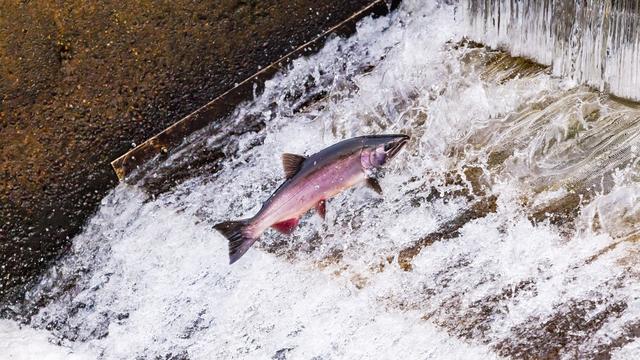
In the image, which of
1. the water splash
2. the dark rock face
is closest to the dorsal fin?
the dark rock face

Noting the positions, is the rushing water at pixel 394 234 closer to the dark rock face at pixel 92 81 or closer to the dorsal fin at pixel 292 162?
the dark rock face at pixel 92 81

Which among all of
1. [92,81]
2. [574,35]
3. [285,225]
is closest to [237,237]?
[285,225]

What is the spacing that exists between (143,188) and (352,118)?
1.15 metres

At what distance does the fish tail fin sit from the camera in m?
3.49

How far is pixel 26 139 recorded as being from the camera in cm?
406

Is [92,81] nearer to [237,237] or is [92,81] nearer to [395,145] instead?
[237,237]

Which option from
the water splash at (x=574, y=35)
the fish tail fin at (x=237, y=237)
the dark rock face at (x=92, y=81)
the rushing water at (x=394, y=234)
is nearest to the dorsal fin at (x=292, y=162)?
the fish tail fin at (x=237, y=237)

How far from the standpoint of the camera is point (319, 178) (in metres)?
3.35

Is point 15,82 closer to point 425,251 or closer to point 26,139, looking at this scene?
point 26,139

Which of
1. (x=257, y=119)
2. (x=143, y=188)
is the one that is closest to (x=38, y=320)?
(x=143, y=188)

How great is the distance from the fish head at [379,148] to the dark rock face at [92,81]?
1.03m

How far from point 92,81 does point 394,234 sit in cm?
175

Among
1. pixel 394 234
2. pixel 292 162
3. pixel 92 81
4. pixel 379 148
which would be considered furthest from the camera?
pixel 92 81

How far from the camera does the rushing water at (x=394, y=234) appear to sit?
3.71 meters
